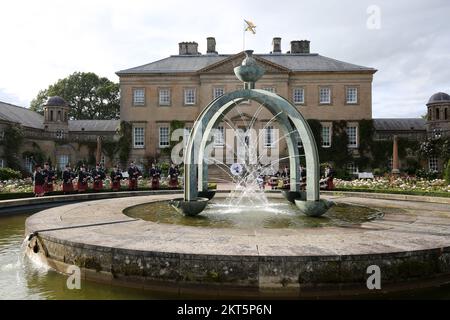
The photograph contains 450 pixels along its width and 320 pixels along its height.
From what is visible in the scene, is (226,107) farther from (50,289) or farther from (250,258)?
(50,289)

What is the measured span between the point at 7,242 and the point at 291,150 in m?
7.17

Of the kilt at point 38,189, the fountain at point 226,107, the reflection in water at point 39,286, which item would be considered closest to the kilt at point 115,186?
the kilt at point 38,189

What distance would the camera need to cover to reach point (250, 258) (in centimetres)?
504

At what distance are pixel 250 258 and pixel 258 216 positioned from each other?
4208 mm

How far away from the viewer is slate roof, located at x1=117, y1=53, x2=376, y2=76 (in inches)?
1617

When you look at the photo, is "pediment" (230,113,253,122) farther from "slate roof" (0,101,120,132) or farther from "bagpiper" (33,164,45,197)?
"bagpiper" (33,164,45,197)

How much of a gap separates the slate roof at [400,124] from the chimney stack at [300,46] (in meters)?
15.2

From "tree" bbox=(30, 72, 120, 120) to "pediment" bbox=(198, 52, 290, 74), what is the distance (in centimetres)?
2950

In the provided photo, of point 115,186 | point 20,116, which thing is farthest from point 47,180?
point 20,116

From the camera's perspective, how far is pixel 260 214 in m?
9.59
